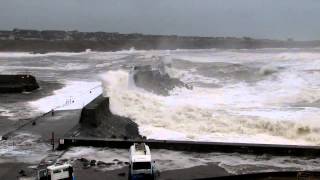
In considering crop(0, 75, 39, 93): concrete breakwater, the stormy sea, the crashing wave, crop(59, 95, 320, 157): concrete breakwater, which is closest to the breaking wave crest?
Answer: the stormy sea

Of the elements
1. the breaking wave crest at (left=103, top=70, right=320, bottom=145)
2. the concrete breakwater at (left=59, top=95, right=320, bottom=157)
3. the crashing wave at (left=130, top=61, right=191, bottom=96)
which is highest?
the crashing wave at (left=130, top=61, right=191, bottom=96)

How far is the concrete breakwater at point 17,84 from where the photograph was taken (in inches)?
1074

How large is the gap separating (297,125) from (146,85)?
16402mm

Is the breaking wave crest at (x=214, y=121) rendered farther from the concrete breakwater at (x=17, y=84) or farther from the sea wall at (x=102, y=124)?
the concrete breakwater at (x=17, y=84)

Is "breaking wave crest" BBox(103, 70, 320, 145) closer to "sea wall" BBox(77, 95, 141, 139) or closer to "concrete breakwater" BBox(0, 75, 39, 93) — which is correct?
"sea wall" BBox(77, 95, 141, 139)

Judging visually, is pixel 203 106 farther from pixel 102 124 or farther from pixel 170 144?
pixel 170 144

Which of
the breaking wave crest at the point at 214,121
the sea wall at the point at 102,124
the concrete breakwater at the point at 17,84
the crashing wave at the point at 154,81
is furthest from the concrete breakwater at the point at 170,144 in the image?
the crashing wave at the point at 154,81

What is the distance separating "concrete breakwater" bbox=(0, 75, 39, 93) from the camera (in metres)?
27.3

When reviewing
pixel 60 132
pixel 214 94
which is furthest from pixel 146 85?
pixel 60 132

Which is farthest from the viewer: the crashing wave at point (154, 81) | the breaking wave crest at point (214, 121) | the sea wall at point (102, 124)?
the crashing wave at point (154, 81)

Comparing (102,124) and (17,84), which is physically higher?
(17,84)

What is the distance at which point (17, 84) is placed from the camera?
28297 millimetres

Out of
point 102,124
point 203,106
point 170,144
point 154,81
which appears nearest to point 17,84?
point 203,106

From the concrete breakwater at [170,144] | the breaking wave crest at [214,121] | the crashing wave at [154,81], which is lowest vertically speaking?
the breaking wave crest at [214,121]
